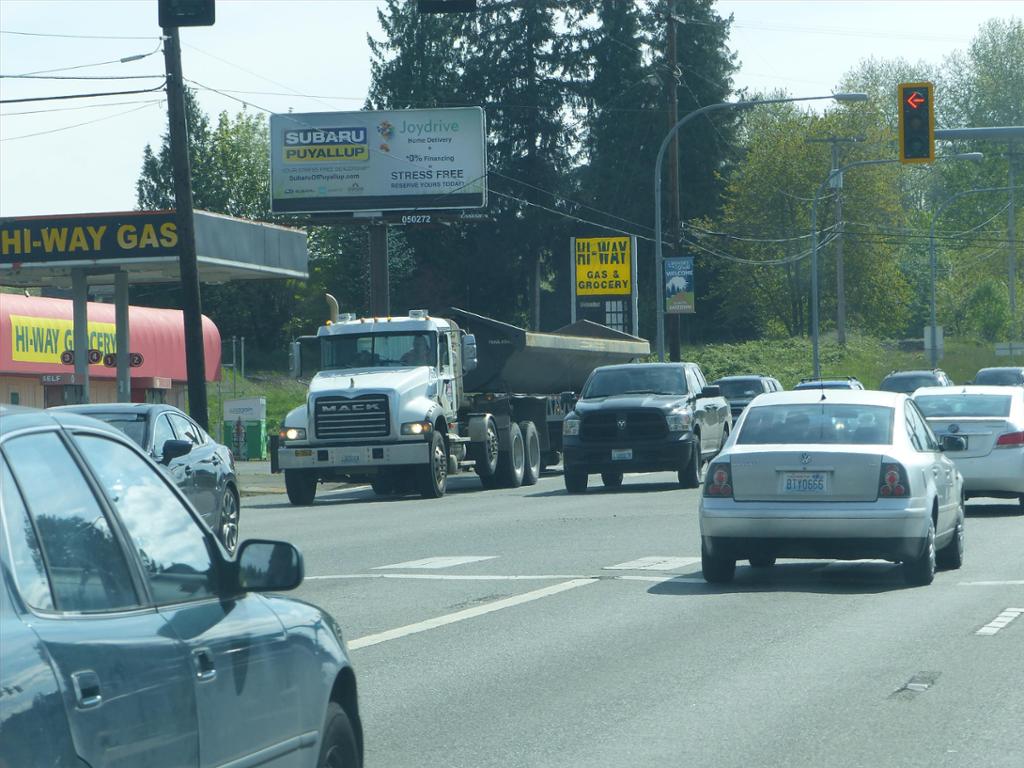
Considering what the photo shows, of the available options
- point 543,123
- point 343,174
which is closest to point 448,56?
point 543,123

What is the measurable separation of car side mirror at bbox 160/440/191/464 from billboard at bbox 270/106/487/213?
4117 cm

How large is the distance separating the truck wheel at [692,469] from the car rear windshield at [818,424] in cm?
1399

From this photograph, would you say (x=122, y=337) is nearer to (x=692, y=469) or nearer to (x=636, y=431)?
(x=636, y=431)

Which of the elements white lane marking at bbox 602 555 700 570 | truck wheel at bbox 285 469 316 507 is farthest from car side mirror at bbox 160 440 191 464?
truck wheel at bbox 285 469 316 507

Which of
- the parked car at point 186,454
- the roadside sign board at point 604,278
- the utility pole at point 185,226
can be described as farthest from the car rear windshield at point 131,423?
the roadside sign board at point 604,278

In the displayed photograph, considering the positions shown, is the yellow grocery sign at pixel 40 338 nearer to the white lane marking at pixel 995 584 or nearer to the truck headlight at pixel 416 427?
the truck headlight at pixel 416 427

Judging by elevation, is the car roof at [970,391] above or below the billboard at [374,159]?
below

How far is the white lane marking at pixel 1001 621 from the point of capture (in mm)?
11359

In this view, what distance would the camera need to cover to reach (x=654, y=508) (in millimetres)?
23812

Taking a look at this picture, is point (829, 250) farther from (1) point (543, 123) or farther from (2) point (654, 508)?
(2) point (654, 508)

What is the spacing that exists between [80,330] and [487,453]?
9.67 meters

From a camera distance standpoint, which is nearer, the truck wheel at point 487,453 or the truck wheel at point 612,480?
the truck wheel at point 612,480

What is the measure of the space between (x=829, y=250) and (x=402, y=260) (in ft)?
71.9

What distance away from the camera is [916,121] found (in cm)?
2688
